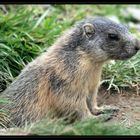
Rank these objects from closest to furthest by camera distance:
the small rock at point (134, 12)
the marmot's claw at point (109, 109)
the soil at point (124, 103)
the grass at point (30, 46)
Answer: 1. the soil at point (124, 103)
2. the marmot's claw at point (109, 109)
3. the grass at point (30, 46)
4. the small rock at point (134, 12)

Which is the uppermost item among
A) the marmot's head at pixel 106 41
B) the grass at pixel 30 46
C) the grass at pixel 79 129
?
the grass at pixel 30 46

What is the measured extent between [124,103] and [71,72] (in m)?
1.33

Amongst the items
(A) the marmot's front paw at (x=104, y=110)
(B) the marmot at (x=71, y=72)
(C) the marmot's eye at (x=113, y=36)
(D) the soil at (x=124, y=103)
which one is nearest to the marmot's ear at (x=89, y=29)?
(B) the marmot at (x=71, y=72)

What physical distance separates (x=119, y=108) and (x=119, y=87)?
0.62 meters

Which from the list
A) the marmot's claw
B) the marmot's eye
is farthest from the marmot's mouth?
the marmot's claw

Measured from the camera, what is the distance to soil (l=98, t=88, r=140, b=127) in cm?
829

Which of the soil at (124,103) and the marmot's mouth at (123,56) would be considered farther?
the soil at (124,103)

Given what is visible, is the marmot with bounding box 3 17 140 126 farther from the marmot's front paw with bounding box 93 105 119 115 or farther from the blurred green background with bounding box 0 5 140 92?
the blurred green background with bounding box 0 5 140 92

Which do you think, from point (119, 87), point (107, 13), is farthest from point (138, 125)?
point (107, 13)

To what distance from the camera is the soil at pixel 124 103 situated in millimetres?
8290

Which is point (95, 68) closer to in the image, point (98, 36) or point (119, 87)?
point (98, 36)

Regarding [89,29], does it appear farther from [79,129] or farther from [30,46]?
[79,129]

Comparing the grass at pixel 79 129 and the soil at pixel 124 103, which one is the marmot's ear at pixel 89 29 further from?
the grass at pixel 79 129

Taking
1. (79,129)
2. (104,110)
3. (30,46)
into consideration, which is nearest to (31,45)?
(30,46)
